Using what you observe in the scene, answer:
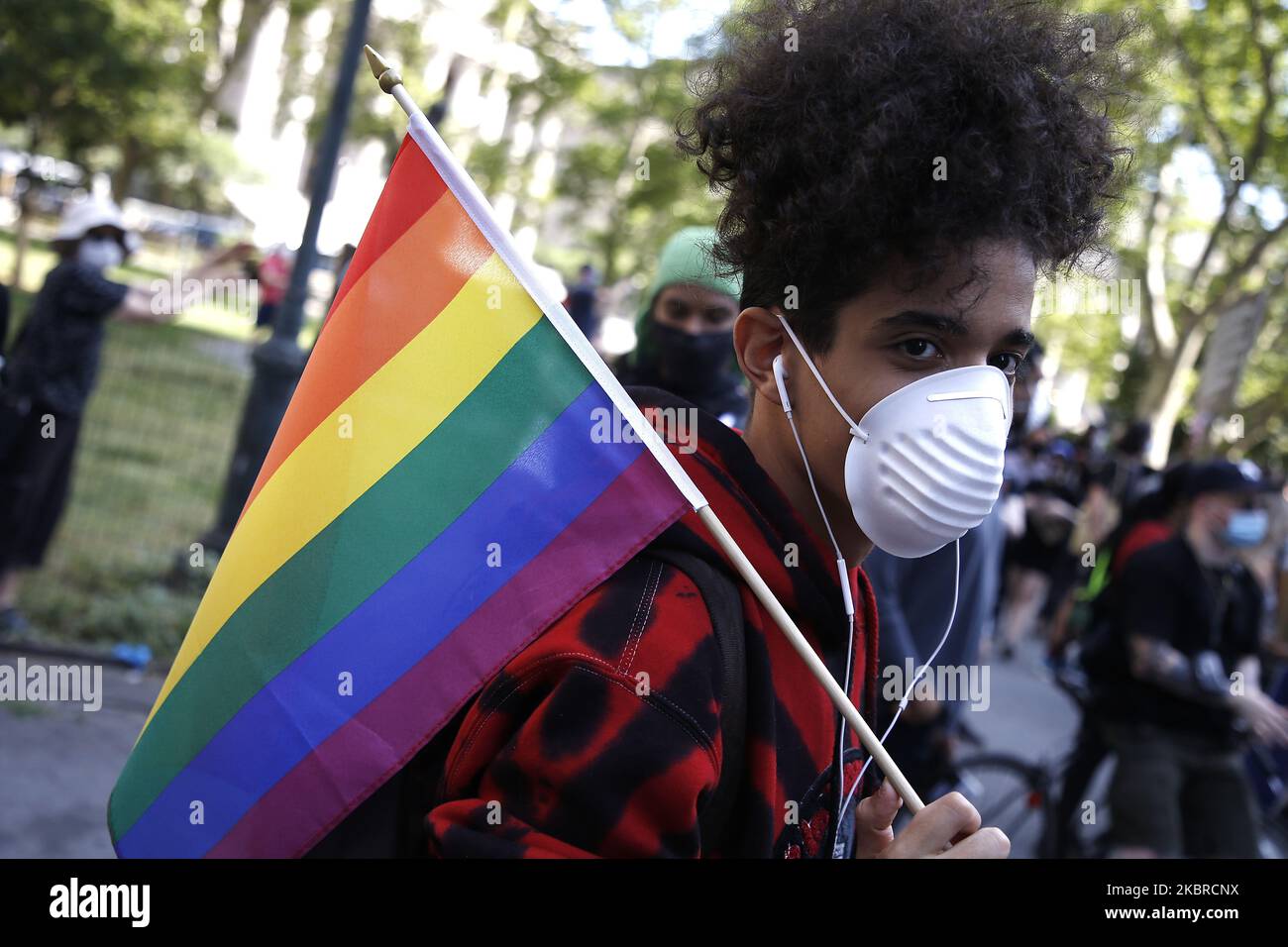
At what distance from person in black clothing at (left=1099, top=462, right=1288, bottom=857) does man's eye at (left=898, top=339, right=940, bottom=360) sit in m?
3.24

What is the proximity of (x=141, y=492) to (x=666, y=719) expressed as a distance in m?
8.50

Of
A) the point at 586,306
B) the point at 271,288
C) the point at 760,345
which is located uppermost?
the point at 586,306

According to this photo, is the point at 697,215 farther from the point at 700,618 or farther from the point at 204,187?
the point at 700,618

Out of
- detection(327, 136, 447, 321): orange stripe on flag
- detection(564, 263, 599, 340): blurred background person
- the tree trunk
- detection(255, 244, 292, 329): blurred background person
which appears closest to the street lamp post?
detection(255, 244, 292, 329): blurred background person

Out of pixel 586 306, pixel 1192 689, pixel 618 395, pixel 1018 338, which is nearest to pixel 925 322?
pixel 1018 338

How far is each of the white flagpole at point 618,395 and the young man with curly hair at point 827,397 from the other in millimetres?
34

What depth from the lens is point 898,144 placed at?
4.98ft

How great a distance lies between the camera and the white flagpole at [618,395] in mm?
1485

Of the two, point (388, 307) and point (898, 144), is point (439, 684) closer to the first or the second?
point (388, 307)

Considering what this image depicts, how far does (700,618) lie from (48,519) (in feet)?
20.3

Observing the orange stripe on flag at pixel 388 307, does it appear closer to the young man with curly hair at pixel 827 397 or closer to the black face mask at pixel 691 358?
the young man with curly hair at pixel 827 397

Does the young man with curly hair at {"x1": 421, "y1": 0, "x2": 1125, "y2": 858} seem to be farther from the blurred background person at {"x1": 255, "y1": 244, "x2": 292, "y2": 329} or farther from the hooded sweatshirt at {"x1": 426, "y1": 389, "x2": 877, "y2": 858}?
the blurred background person at {"x1": 255, "y1": 244, "x2": 292, "y2": 329}

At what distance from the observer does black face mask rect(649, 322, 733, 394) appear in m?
3.86

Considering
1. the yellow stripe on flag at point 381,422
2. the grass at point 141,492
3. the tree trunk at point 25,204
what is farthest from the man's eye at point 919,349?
the tree trunk at point 25,204
